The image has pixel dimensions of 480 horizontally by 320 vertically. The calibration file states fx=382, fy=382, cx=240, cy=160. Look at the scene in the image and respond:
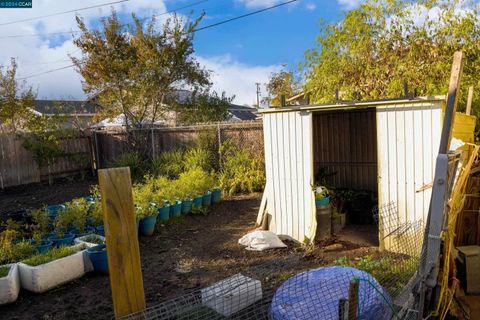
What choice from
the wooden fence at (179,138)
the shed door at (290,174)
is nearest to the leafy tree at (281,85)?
the wooden fence at (179,138)

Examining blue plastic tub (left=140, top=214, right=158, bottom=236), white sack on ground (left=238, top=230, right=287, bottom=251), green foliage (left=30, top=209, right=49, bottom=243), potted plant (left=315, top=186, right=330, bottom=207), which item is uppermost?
potted plant (left=315, top=186, right=330, bottom=207)

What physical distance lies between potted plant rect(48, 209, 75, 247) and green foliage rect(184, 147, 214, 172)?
494cm

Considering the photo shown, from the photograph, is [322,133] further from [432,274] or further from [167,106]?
[167,106]

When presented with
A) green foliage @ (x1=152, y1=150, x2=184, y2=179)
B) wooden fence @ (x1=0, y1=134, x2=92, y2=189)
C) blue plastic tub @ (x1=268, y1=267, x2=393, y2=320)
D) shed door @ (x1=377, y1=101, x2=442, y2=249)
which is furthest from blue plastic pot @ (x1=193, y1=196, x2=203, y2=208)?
wooden fence @ (x1=0, y1=134, x2=92, y2=189)

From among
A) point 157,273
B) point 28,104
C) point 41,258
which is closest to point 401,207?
point 157,273

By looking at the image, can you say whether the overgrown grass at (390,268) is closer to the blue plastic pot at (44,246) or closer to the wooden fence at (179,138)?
the blue plastic pot at (44,246)

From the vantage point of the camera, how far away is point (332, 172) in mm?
7918

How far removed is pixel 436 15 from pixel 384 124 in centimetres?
420

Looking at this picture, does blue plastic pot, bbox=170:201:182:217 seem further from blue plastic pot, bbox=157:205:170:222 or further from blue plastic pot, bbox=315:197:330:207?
blue plastic pot, bbox=315:197:330:207

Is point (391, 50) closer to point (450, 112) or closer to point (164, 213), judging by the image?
point (164, 213)

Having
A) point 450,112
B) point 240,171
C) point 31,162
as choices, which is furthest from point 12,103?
point 450,112

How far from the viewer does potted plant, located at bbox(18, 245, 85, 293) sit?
4.38 metres

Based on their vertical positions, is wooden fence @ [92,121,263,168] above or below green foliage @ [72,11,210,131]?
below

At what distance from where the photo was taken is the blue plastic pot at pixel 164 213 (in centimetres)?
712
